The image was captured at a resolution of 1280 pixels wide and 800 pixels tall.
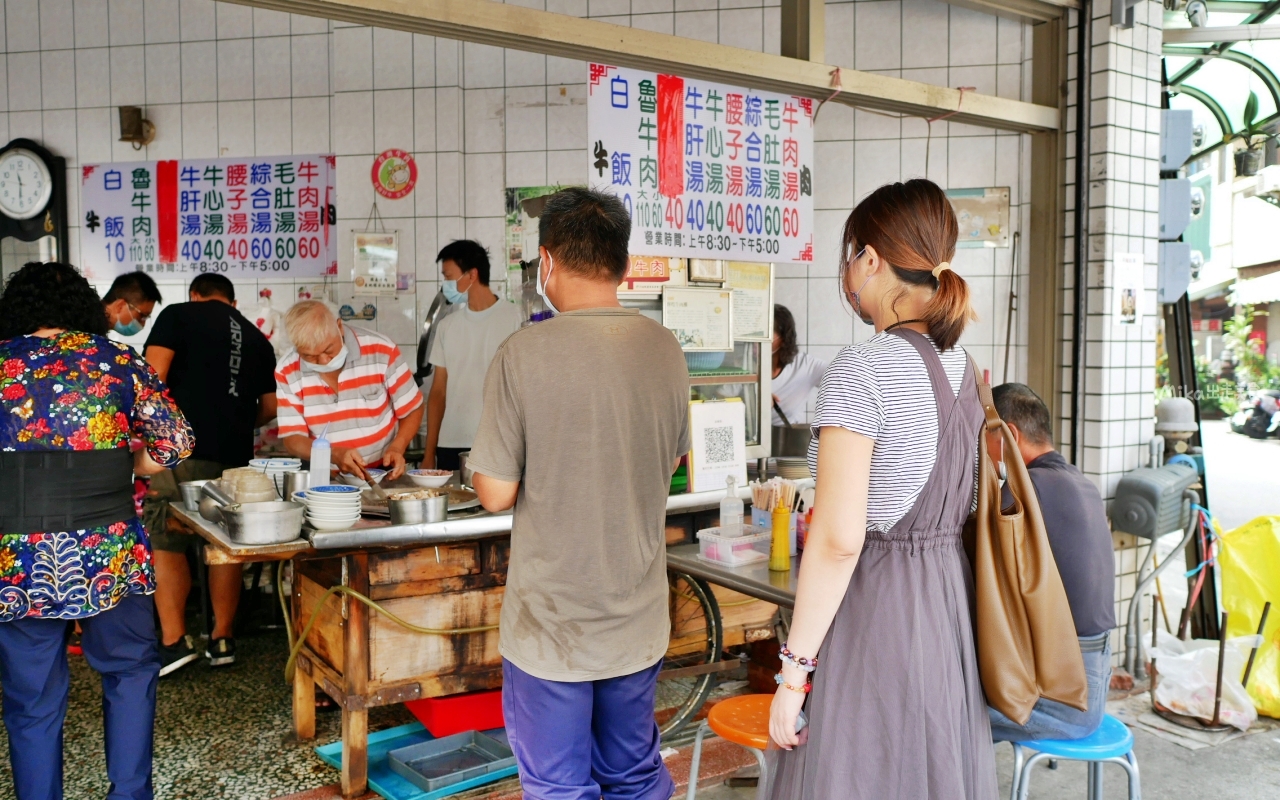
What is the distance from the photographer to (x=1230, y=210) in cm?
655

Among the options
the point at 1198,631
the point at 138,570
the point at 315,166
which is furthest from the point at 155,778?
the point at 1198,631

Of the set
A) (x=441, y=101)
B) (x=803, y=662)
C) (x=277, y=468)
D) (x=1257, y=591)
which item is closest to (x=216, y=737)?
(x=277, y=468)

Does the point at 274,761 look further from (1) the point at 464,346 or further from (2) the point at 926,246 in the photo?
(2) the point at 926,246

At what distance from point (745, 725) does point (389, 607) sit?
140 cm

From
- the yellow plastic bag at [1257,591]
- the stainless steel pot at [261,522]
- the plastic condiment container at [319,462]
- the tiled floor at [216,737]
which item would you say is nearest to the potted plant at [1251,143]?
the yellow plastic bag at [1257,591]

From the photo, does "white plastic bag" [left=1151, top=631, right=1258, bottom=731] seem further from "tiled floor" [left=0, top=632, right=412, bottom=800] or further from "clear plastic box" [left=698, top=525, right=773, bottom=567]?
"tiled floor" [left=0, top=632, right=412, bottom=800]

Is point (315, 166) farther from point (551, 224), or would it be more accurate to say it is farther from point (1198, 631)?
point (1198, 631)

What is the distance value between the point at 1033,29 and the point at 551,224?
3917 mm

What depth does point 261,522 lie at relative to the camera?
127 inches

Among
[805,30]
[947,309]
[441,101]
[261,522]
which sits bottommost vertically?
[261,522]

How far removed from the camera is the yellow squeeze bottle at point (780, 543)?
9.81 ft

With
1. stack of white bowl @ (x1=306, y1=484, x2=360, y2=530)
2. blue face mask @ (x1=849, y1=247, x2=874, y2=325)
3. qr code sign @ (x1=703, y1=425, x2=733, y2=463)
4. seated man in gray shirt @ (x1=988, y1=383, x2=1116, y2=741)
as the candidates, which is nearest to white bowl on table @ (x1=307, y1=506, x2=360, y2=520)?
stack of white bowl @ (x1=306, y1=484, x2=360, y2=530)

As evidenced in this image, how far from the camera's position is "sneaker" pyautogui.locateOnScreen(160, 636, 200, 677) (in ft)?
15.3

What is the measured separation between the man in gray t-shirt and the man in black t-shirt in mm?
2965
